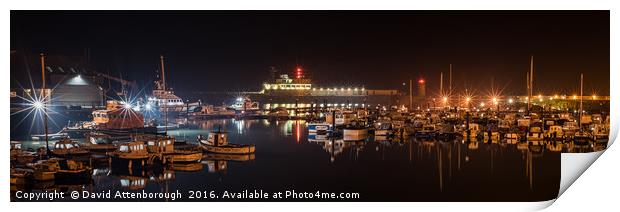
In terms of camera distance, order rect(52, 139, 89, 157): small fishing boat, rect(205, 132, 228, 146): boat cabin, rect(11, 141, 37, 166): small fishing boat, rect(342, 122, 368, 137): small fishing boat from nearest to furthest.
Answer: rect(11, 141, 37, 166): small fishing boat < rect(52, 139, 89, 157): small fishing boat < rect(205, 132, 228, 146): boat cabin < rect(342, 122, 368, 137): small fishing boat

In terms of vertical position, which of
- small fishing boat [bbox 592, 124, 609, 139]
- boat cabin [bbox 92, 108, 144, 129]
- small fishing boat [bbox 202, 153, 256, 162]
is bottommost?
small fishing boat [bbox 202, 153, 256, 162]

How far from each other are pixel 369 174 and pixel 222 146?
203cm

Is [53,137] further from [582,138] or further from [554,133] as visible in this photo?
Answer: [582,138]

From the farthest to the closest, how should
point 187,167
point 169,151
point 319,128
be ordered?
point 319,128 → point 169,151 → point 187,167

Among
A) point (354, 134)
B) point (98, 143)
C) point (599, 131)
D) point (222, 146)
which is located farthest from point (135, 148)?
point (599, 131)

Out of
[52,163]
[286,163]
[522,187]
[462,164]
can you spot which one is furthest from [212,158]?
[522,187]

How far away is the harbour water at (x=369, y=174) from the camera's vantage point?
18.2 feet

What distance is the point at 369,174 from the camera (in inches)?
255

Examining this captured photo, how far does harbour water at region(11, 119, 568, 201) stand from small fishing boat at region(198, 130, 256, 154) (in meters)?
0.12

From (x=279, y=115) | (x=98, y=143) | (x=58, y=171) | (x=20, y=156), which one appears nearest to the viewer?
(x=58, y=171)

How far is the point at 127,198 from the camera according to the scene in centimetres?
495

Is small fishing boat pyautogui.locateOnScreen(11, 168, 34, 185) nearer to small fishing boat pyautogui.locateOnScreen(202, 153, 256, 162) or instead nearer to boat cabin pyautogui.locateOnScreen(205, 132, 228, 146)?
small fishing boat pyautogui.locateOnScreen(202, 153, 256, 162)

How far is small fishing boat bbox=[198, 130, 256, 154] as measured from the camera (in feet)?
25.3

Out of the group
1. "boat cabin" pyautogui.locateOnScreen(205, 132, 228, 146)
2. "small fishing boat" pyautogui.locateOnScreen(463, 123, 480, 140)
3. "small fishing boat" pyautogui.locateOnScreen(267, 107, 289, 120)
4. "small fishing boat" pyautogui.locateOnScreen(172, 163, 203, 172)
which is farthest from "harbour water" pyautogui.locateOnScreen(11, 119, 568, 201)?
"small fishing boat" pyautogui.locateOnScreen(267, 107, 289, 120)
